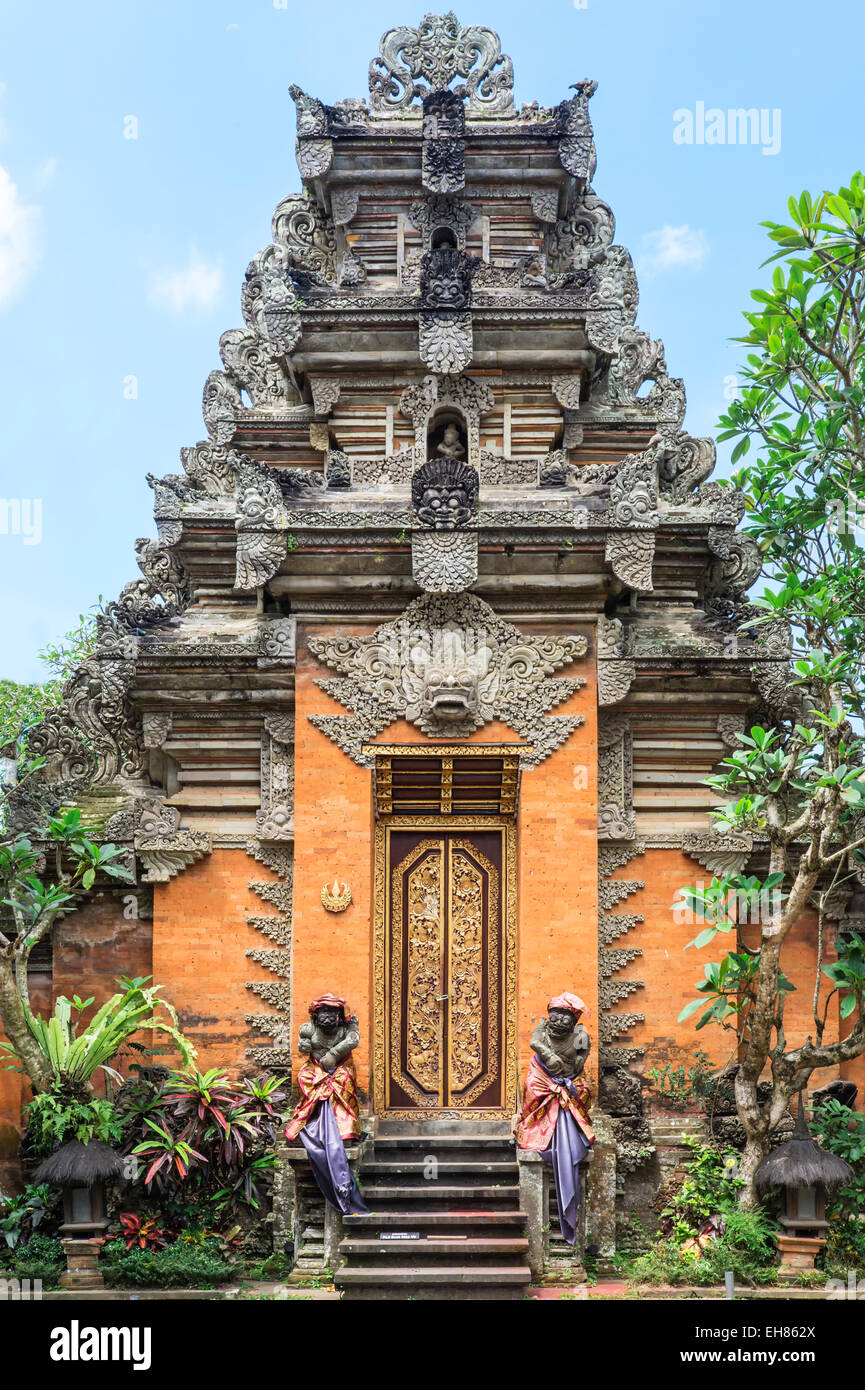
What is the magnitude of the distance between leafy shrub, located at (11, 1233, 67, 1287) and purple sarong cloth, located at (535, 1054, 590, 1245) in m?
3.85

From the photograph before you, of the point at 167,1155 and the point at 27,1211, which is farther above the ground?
the point at 167,1155

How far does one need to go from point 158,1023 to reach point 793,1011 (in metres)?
5.56

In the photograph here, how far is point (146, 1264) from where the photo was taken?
1068 centimetres

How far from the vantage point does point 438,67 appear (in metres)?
14.6

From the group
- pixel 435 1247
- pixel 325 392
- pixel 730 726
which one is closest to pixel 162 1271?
pixel 435 1247

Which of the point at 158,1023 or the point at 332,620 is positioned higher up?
the point at 332,620

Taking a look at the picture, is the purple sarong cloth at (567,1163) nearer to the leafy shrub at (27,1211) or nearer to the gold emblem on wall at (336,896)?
the gold emblem on wall at (336,896)

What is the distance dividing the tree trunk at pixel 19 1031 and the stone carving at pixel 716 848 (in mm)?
5780

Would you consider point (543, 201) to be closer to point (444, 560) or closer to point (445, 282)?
point (445, 282)

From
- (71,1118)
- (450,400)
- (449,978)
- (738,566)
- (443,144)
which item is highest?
(443,144)

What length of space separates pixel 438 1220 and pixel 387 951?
2.31 m
